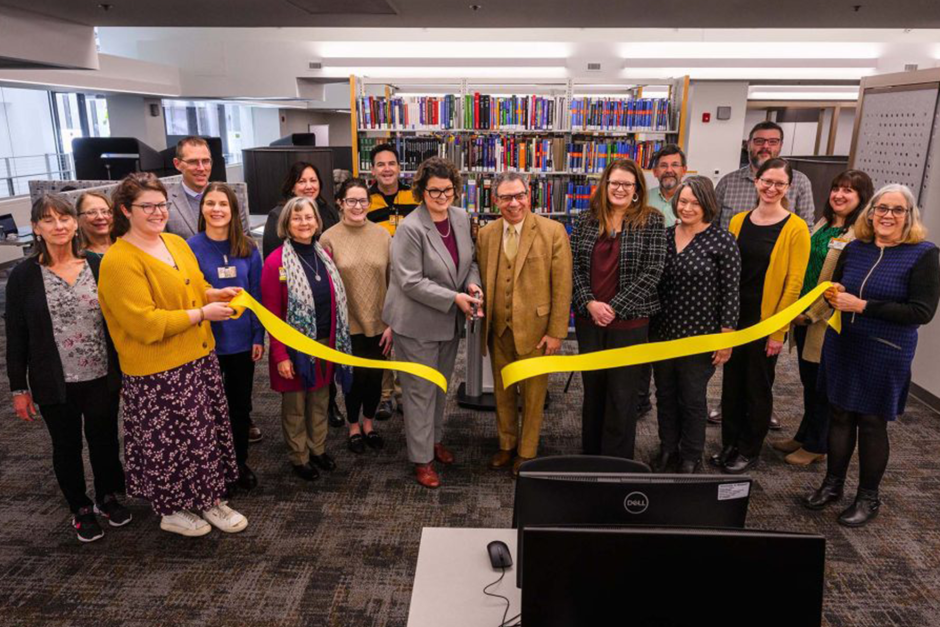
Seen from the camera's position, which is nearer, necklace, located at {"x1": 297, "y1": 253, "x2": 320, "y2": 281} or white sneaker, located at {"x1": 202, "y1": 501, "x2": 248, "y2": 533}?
white sneaker, located at {"x1": 202, "y1": 501, "x2": 248, "y2": 533}

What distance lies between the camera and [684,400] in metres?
3.45

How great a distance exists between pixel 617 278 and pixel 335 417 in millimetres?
2200

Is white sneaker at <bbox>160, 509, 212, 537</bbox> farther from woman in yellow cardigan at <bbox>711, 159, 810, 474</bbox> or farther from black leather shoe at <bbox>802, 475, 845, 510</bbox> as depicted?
black leather shoe at <bbox>802, 475, 845, 510</bbox>

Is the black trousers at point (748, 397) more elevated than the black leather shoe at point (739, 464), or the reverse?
the black trousers at point (748, 397)

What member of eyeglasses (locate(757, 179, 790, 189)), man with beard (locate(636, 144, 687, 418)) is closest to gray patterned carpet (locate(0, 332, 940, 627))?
man with beard (locate(636, 144, 687, 418))

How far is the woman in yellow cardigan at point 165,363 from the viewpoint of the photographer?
8.54 ft

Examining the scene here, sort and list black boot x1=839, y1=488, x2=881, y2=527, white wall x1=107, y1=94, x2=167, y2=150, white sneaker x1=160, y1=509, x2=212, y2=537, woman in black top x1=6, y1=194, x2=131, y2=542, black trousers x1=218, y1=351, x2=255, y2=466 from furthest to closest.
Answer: white wall x1=107, y1=94, x2=167, y2=150 < black trousers x1=218, y1=351, x2=255, y2=466 < black boot x1=839, y1=488, x2=881, y2=527 < white sneaker x1=160, y1=509, x2=212, y2=537 < woman in black top x1=6, y1=194, x2=131, y2=542

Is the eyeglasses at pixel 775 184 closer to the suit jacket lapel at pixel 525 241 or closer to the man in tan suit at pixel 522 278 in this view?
the man in tan suit at pixel 522 278

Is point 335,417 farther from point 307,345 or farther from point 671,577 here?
point 671,577

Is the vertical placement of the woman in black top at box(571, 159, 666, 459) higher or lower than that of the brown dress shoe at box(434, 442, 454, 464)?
higher

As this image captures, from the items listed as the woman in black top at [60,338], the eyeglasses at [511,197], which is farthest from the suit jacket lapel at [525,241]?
the woman in black top at [60,338]

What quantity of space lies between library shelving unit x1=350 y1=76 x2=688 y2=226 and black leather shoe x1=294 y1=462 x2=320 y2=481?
308 centimetres

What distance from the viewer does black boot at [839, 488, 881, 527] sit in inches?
127

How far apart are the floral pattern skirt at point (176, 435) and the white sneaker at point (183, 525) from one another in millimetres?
68
